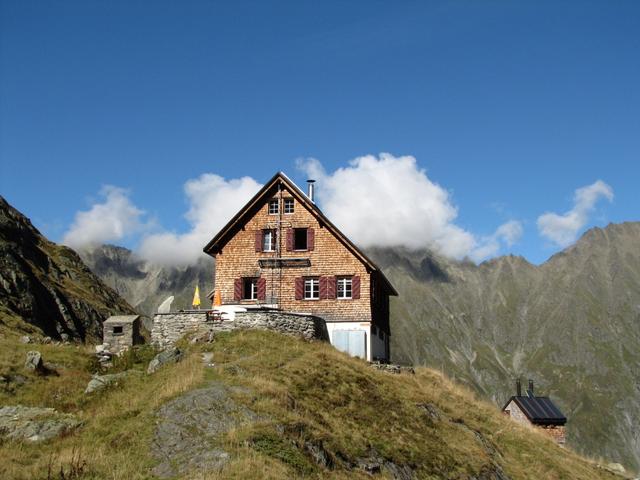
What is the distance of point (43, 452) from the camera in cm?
2475

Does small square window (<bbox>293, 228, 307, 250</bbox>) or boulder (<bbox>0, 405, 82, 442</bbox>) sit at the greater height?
small square window (<bbox>293, 228, 307, 250</bbox>)

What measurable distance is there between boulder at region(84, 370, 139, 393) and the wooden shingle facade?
17.5 metres

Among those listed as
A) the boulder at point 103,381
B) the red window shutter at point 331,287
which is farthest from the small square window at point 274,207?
the boulder at point 103,381

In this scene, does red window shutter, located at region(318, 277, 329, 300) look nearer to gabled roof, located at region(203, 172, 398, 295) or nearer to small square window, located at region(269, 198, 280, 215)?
gabled roof, located at region(203, 172, 398, 295)

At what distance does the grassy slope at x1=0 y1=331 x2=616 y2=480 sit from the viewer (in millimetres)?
23812

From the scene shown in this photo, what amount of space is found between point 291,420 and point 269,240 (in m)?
26.4

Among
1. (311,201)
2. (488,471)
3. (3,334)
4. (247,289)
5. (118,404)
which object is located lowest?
(488,471)

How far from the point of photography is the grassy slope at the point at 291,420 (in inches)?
938

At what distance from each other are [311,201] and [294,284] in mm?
6081

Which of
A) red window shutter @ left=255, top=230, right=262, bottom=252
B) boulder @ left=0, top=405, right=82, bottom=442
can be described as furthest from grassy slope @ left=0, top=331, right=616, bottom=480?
red window shutter @ left=255, top=230, right=262, bottom=252

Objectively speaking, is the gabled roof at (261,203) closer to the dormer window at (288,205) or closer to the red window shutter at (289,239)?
the dormer window at (288,205)

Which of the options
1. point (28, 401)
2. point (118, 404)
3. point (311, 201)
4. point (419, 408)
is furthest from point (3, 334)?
point (419, 408)

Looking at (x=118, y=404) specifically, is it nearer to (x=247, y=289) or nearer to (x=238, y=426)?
(x=238, y=426)

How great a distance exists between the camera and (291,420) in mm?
27375
